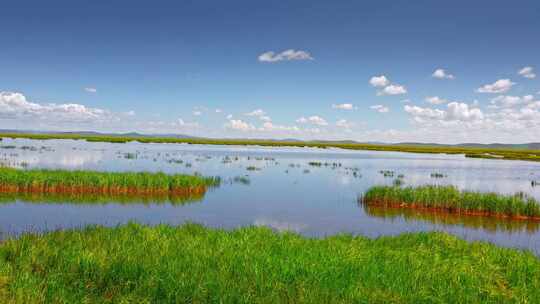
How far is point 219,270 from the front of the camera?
995 cm

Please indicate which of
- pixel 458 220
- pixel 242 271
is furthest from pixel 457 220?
pixel 242 271

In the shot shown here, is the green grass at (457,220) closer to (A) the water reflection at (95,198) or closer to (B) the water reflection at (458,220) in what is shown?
(B) the water reflection at (458,220)

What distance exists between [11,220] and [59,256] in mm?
11731

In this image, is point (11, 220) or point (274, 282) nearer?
point (274, 282)

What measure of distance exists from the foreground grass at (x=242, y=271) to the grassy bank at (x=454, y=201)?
1354 centimetres

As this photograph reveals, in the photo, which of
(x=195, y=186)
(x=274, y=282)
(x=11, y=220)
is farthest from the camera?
(x=195, y=186)

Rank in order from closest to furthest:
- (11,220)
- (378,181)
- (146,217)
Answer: (11,220) < (146,217) < (378,181)

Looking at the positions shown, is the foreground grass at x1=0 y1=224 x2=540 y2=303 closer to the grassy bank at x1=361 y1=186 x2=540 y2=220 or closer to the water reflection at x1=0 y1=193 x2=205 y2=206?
the water reflection at x1=0 y1=193 x2=205 y2=206

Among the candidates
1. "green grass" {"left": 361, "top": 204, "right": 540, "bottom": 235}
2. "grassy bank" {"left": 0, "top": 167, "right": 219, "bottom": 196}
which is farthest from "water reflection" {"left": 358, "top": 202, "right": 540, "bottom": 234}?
"grassy bank" {"left": 0, "top": 167, "right": 219, "bottom": 196}

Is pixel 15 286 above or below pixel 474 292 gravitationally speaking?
above

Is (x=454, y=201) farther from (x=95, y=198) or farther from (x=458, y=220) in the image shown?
(x=95, y=198)

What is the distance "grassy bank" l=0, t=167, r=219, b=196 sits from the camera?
2644cm

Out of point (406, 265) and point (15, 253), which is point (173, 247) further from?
point (406, 265)

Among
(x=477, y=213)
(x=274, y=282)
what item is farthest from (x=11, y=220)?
(x=477, y=213)
